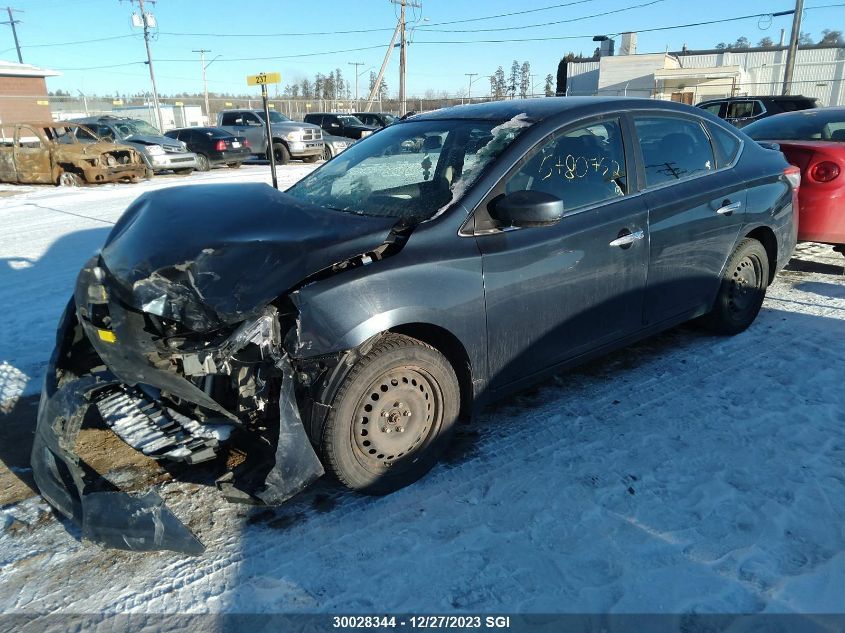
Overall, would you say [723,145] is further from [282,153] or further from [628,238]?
[282,153]

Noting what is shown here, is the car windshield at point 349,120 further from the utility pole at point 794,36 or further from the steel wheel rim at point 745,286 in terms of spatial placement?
the steel wheel rim at point 745,286

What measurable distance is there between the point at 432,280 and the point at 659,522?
1.50 metres

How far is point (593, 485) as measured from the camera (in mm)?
2980

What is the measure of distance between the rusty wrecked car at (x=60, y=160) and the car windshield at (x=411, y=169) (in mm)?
12535

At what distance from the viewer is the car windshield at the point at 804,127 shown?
256 inches

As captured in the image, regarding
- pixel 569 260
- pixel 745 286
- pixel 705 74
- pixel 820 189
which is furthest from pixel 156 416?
pixel 705 74

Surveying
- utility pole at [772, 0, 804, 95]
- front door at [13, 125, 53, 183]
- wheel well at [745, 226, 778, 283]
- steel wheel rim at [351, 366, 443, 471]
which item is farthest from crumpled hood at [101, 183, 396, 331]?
utility pole at [772, 0, 804, 95]

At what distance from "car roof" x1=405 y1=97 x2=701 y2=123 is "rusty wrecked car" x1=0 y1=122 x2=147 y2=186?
42.3ft

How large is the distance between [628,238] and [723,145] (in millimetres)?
1510

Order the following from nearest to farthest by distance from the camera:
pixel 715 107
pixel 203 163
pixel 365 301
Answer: pixel 365 301 < pixel 715 107 < pixel 203 163

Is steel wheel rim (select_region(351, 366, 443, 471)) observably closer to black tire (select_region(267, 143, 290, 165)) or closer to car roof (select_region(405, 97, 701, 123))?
car roof (select_region(405, 97, 701, 123))

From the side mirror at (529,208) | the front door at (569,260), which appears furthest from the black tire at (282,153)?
the side mirror at (529,208)

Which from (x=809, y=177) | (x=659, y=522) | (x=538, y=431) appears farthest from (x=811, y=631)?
(x=809, y=177)

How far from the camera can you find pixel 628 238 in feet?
11.8
